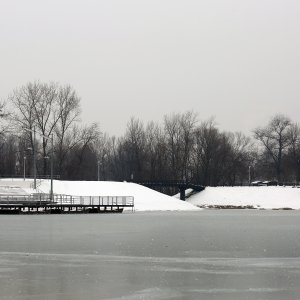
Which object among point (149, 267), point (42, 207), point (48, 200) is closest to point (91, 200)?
point (48, 200)

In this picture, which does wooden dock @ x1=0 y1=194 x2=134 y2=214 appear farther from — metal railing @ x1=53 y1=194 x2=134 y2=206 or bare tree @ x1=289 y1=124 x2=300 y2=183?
bare tree @ x1=289 y1=124 x2=300 y2=183

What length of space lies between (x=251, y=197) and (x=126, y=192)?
27.2m

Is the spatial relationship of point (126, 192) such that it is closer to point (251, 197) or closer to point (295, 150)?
point (251, 197)

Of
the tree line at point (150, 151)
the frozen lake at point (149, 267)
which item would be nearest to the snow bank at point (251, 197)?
the tree line at point (150, 151)

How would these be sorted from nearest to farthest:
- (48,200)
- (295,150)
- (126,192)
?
(48,200) < (126,192) < (295,150)

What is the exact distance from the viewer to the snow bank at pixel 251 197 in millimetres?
106500

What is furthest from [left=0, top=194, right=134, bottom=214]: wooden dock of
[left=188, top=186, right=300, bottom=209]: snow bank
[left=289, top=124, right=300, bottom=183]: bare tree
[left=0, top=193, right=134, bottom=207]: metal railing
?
[left=289, top=124, right=300, bottom=183]: bare tree

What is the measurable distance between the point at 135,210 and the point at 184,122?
50143 millimetres

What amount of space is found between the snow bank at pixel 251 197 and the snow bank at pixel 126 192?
18.3 metres

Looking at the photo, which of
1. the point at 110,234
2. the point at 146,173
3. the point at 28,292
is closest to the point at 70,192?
Answer: the point at 146,173

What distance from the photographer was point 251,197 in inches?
4353

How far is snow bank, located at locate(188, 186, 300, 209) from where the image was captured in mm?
106500

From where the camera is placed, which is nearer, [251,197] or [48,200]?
[48,200]

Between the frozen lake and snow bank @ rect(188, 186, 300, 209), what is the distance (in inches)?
2968
